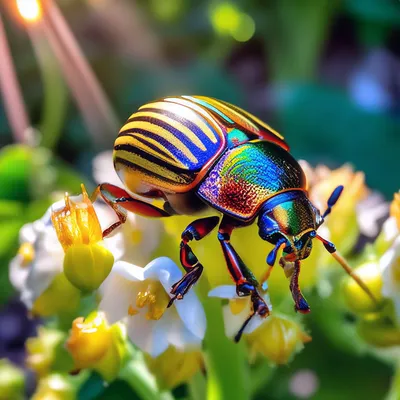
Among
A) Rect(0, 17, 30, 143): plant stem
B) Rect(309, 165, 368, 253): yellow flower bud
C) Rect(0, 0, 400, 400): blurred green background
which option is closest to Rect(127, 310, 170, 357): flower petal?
Rect(309, 165, 368, 253): yellow flower bud

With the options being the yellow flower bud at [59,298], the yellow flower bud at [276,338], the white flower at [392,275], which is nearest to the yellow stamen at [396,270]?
the white flower at [392,275]

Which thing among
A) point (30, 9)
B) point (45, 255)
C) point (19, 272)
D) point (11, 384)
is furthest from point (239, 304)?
point (30, 9)

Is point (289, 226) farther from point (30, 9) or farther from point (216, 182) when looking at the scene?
point (30, 9)

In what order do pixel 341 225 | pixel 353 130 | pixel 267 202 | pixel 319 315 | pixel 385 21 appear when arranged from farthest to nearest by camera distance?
pixel 385 21 → pixel 353 130 → pixel 319 315 → pixel 341 225 → pixel 267 202

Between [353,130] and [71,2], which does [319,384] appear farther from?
[71,2]

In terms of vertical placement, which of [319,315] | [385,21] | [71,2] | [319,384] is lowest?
[319,384]

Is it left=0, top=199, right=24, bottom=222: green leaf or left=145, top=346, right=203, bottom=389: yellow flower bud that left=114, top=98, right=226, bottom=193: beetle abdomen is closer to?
left=145, top=346, right=203, bottom=389: yellow flower bud

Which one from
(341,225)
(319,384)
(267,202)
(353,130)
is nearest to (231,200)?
(267,202)

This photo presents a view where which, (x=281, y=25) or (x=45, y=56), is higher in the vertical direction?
(x=45, y=56)
